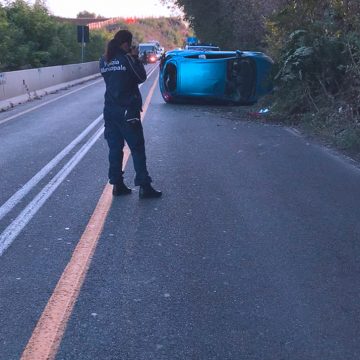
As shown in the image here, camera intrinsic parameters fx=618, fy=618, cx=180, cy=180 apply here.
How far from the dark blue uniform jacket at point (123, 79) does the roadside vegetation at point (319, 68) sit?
205 inches

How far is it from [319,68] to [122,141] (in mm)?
8239

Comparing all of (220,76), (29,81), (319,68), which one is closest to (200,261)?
(319,68)

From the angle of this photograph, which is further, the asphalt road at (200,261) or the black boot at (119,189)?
the black boot at (119,189)

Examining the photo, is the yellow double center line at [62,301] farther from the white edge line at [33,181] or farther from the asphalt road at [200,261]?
the white edge line at [33,181]

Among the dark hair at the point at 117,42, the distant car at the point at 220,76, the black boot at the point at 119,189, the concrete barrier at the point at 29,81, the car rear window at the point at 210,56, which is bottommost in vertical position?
the concrete barrier at the point at 29,81

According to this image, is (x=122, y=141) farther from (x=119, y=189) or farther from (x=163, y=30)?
(x=163, y=30)

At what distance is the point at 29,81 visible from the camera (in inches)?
914

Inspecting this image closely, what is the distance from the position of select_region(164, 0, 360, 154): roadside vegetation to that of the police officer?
510 cm

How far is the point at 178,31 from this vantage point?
480 ft

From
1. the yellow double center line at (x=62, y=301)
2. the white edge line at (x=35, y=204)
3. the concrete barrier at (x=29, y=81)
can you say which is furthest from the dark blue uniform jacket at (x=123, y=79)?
the concrete barrier at (x=29, y=81)

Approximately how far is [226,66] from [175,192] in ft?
36.5

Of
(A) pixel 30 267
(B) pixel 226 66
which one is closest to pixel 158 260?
(A) pixel 30 267

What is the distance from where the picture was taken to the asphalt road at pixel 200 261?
12.6 ft

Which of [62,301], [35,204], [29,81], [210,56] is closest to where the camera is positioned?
[62,301]
